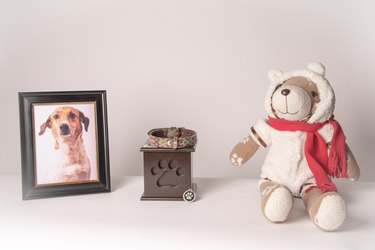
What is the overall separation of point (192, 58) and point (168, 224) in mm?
689

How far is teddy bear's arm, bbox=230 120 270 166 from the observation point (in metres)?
1.08

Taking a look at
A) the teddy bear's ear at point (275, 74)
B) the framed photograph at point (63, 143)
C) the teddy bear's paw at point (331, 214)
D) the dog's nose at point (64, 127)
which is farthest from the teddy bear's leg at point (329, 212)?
the dog's nose at point (64, 127)

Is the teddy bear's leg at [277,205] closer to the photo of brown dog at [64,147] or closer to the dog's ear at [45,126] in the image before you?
the photo of brown dog at [64,147]

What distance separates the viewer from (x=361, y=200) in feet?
3.64

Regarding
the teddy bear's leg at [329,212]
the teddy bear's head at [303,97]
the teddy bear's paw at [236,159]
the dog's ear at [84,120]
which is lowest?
the teddy bear's leg at [329,212]

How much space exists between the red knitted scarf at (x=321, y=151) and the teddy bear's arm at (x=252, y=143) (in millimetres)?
39

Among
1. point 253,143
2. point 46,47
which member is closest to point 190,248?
point 253,143

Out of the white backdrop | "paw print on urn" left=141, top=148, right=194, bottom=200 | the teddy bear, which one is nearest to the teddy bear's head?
the teddy bear

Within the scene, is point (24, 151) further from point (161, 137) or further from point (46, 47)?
point (46, 47)

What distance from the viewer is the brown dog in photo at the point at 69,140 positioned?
1137 mm

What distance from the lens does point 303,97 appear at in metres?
0.96

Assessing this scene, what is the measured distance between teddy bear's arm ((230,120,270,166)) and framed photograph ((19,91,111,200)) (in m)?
0.36

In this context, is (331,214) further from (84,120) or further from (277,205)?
(84,120)

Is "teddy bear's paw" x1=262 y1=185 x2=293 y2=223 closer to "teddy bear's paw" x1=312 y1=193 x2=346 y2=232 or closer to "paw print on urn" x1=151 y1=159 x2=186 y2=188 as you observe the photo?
"teddy bear's paw" x1=312 y1=193 x2=346 y2=232
